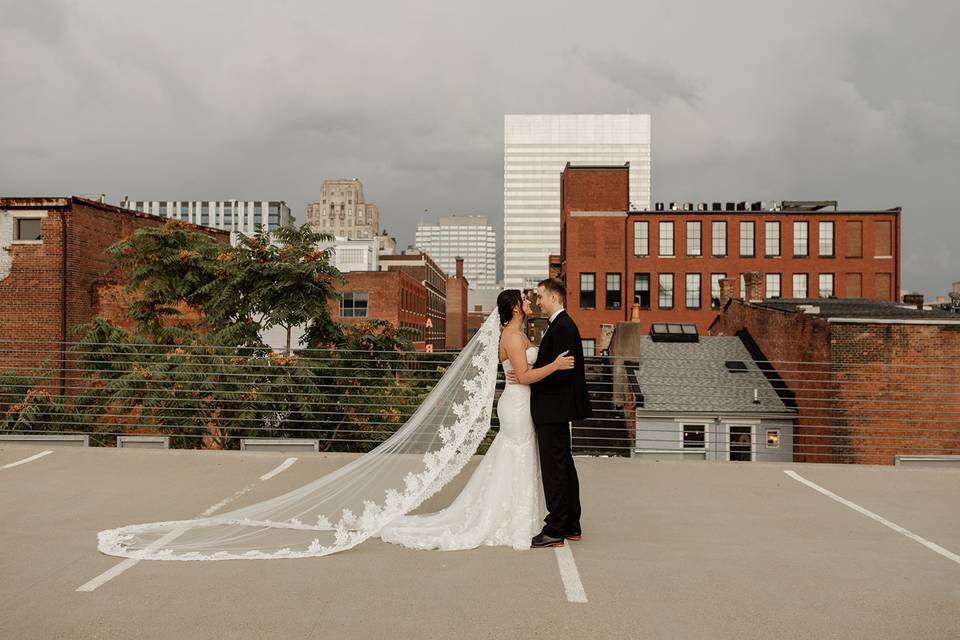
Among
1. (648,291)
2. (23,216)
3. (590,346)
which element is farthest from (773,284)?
(23,216)

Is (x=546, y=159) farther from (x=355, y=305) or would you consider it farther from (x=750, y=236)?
(x=355, y=305)

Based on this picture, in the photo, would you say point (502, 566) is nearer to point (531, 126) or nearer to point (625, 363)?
point (625, 363)

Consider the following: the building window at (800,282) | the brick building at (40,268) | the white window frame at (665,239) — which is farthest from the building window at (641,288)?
the brick building at (40,268)

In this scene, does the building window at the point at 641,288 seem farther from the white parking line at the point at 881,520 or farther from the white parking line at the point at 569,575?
the white parking line at the point at 569,575

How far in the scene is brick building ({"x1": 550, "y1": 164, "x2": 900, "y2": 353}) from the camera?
205 ft

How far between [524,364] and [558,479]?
1.00 metres

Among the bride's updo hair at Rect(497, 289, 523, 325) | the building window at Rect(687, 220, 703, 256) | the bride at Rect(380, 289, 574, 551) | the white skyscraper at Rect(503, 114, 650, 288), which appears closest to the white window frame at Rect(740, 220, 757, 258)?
the building window at Rect(687, 220, 703, 256)

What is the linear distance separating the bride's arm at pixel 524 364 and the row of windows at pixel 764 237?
57997 mm

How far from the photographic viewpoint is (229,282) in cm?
1630

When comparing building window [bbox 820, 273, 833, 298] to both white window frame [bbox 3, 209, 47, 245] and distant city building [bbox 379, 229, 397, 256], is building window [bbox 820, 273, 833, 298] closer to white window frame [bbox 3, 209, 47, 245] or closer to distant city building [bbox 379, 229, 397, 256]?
white window frame [bbox 3, 209, 47, 245]

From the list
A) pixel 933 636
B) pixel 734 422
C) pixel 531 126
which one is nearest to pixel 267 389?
pixel 933 636

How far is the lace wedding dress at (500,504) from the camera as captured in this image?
20.5 ft

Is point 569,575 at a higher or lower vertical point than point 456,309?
lower

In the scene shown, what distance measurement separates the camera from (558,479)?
6312mm
